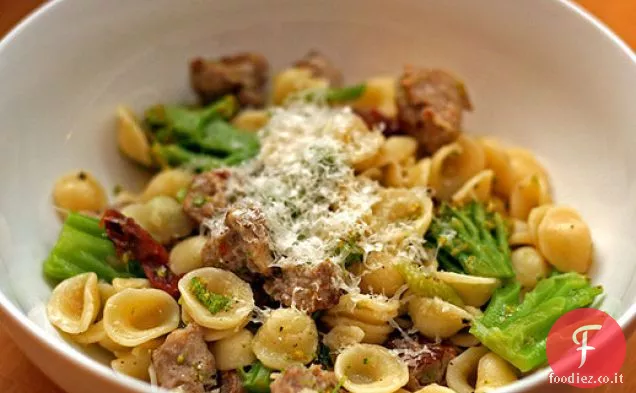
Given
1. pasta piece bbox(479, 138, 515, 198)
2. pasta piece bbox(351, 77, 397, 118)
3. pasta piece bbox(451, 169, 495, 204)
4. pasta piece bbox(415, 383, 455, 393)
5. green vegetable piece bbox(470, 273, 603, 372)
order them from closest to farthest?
pasta piece bbox(415, 383, 455, 393), green vegetable piece bbox(470, 273, 603, 372), pasta piece bbox(451, 169, 495, 204), pasta piece bbox(479, 138, 515, 198), pasta piece bbox(351, 77, 397, 118)

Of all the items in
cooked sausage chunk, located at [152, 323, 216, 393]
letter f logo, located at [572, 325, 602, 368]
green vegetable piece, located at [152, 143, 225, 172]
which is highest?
letter f logo, located at [572, 325, 602, 368]

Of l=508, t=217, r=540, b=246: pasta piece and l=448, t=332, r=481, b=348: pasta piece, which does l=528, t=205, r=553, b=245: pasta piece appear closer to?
l=508, t=217, r=540, b=246: pasta piece

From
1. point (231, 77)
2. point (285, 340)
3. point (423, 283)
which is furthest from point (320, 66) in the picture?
point (285, 340)

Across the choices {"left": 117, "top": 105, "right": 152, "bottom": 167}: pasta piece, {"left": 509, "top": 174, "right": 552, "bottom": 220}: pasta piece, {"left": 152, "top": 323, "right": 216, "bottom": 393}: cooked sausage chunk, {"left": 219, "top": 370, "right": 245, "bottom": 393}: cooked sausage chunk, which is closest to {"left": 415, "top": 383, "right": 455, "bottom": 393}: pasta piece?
{"left": 219, "top": 370, "right": 245, "bottom": 393}: cooked sausage chunk

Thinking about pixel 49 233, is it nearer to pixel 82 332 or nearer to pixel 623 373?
pixel 82 332

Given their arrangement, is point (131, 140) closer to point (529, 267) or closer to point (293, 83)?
point (293, 83)
